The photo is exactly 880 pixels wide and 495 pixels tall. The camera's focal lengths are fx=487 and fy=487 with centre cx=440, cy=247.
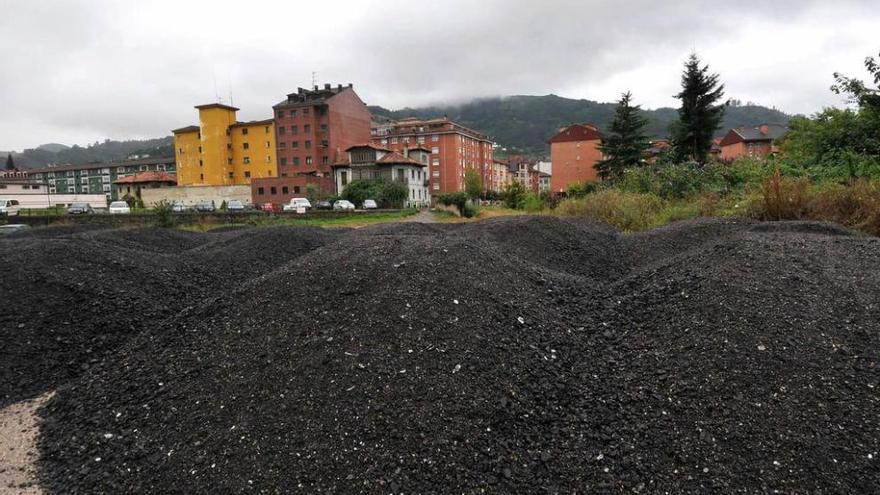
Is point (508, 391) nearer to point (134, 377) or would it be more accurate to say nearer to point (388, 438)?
point (388, 438)

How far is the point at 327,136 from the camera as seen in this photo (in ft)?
169

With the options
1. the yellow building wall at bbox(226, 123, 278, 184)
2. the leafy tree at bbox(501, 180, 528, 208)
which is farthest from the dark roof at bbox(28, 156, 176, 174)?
the leafy tree at bbox(501, 180, 528, 208)

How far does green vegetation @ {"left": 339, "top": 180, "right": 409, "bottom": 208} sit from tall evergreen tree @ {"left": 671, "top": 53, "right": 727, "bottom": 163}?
2059cm

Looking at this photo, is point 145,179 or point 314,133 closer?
point 314,133

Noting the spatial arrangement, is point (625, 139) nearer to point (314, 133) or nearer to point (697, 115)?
point (697, 115)

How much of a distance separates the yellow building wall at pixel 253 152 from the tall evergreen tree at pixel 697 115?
42.7 meters

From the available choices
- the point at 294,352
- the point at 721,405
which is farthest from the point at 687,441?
the point at 294,352

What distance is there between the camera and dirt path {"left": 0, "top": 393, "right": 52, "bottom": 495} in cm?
287

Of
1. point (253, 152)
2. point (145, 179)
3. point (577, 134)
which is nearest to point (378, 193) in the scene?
point (577, 134)

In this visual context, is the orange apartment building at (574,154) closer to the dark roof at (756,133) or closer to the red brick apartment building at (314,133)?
the red brick apartment building at (314,133)

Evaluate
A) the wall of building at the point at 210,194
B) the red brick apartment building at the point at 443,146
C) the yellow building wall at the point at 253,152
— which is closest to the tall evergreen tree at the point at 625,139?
the red brick apartment building at the point at 443,146

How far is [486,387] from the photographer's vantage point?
301 cm

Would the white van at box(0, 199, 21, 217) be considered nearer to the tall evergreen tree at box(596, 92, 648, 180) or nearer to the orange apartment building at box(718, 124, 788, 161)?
the tall evergreen tree at box(596, 92, 648, 180)

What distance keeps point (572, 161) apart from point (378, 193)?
732 inches
